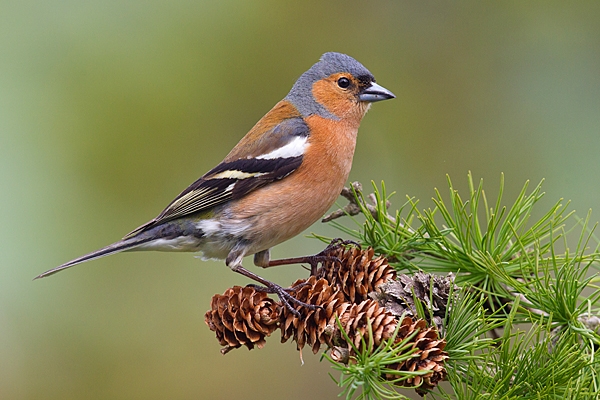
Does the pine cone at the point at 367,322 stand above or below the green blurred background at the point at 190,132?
below

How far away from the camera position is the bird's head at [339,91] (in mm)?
3514

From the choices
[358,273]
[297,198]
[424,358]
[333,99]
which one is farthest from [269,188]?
[424,358]

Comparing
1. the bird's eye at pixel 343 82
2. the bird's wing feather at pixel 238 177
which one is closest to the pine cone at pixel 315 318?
the bird's wing feather at pixel 238 177

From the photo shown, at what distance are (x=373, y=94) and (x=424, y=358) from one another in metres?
→ 2.13

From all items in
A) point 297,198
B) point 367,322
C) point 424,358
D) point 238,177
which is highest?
point 238,177

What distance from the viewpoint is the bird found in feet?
10.3

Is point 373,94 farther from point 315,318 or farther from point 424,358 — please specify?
point 424,358

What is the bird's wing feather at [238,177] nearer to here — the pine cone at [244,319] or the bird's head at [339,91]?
the bird's head at [339,91]

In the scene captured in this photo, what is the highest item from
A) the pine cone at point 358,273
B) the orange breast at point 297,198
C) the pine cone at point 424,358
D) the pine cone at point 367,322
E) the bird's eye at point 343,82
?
the bird's eye at point 343,82

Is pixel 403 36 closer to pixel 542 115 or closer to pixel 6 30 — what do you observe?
pixel 542 115

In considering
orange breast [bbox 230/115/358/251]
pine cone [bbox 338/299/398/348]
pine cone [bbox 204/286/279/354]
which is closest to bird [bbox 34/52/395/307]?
orange breast [bbox 230/115/358/251]

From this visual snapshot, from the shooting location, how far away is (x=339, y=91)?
141 inches

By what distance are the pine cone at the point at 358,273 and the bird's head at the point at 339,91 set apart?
1.36 m

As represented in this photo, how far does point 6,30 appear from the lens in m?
3.91
